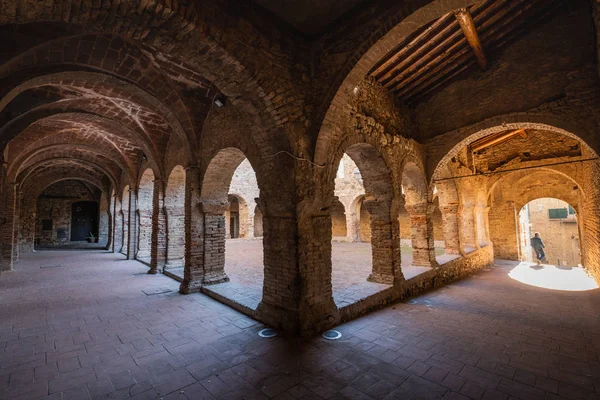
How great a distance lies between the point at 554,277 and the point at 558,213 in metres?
24.5

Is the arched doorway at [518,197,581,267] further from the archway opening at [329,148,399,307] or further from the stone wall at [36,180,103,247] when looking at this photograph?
the stone wall at [36,180,103,247]

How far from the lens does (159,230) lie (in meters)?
9.37

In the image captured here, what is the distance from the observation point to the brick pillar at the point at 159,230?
364 inches

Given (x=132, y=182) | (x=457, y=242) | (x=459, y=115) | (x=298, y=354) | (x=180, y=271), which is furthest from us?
(x=132, y=182)

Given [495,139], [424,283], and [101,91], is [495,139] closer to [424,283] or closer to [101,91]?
[424,283]

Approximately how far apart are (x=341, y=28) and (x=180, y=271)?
8154 mm

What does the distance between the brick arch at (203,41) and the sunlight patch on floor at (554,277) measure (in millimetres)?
9301

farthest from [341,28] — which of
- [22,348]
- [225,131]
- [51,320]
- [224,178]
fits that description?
[51,320]

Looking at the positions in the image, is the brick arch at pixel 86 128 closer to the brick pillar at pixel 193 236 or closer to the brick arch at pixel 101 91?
the brick arch at pixel 101 91

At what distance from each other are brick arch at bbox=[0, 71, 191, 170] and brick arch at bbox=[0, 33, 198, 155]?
0.03 meters

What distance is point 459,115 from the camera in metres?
8.24

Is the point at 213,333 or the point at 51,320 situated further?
the point at 51,320

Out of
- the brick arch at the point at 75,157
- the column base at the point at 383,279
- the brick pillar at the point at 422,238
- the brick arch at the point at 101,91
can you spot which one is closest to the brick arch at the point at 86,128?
the brick arch at the point at 101,91

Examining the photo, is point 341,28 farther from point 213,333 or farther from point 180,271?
point 180,271
